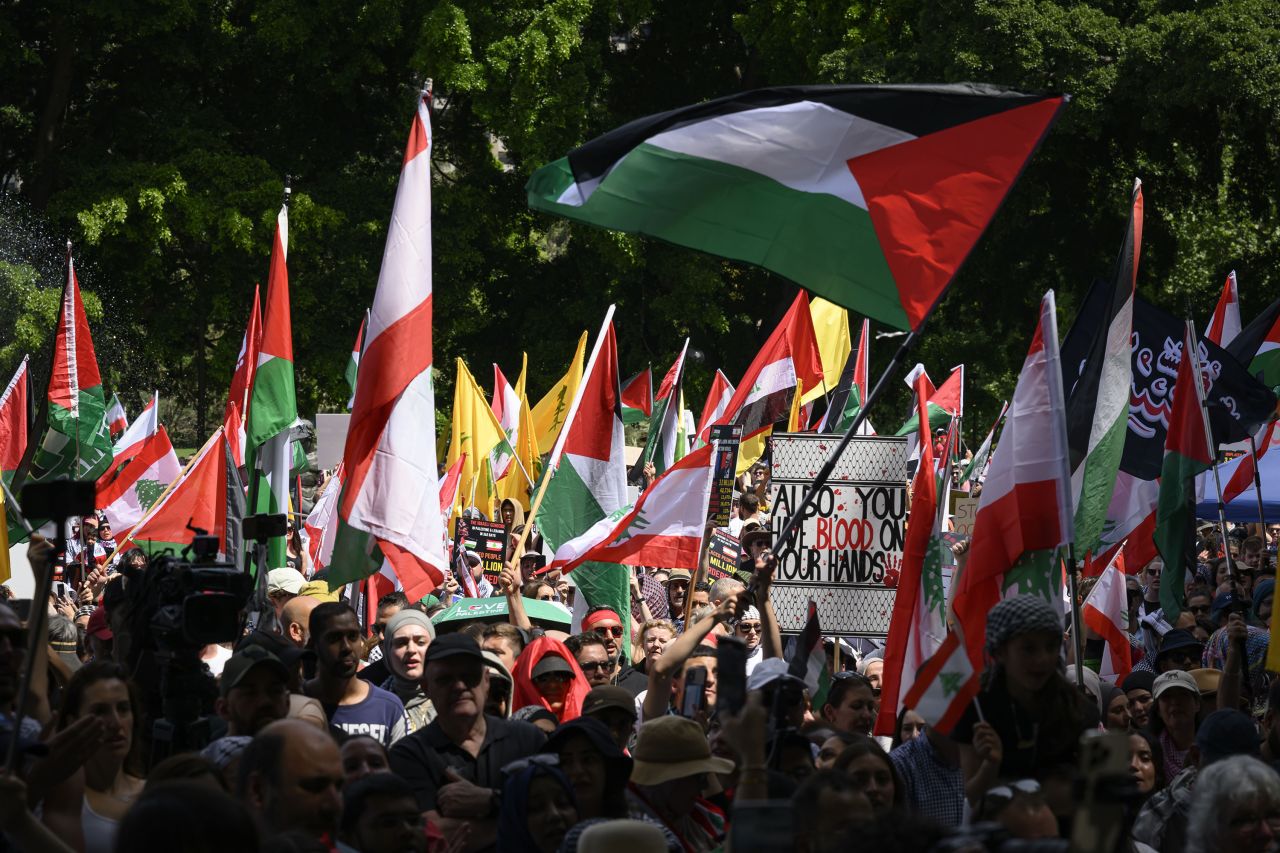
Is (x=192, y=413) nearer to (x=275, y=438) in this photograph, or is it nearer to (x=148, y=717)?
(x=275, y=438)

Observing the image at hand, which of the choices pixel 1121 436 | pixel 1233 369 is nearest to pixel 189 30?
pixel 1233 369

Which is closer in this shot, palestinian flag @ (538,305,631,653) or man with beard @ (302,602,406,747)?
man with beard @ (302,602,406,747)

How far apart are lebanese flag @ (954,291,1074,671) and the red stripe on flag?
3071 mm

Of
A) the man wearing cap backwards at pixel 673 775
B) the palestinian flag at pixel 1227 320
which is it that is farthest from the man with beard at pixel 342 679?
the palestinian flag at pixel 1227 320

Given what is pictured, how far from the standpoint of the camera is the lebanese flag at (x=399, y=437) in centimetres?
804

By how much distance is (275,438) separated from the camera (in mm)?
9781

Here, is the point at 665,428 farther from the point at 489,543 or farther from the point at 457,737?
the point at 457,737

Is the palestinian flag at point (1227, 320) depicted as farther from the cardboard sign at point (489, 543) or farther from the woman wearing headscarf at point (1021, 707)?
the woman wearing headscarf at point (1021, 707)

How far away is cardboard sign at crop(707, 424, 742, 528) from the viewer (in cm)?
996

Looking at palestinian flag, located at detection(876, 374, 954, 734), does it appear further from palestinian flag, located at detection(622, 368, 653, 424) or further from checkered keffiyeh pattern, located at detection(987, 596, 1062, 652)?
Result: palestinian flag, located at detection(622, 368, 653, 424)

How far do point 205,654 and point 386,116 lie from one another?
24.1 m

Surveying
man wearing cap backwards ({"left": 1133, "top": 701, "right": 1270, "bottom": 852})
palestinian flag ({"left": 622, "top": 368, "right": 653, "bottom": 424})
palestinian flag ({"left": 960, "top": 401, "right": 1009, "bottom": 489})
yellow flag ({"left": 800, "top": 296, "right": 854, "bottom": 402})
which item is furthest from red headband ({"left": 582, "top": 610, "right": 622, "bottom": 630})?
palestinian flag ({"left": 622, "top": 368, "right": 653, "bottom": 424})

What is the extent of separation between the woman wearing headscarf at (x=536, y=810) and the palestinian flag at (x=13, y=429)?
10378 millimetres

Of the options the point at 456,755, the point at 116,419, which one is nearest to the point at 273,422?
the point at 456,755
